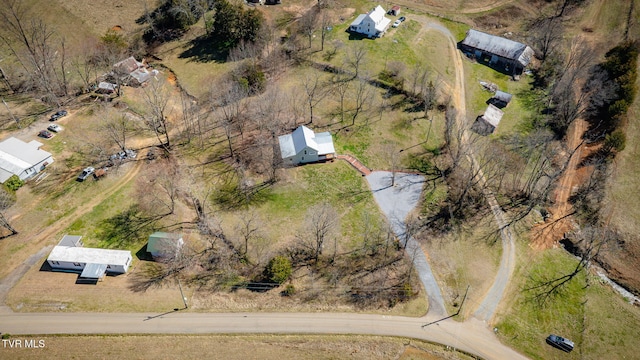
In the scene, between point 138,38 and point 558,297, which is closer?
point 558,297

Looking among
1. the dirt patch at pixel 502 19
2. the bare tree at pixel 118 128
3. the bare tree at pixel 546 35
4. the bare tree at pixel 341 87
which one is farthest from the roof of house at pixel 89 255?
the bare tree at pixel 546 35

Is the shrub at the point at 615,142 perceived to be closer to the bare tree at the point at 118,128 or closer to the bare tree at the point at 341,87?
the bare tree at the point at 341,87

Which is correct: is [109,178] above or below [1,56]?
below

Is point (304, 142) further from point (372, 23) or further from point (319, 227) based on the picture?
point (372, 23)

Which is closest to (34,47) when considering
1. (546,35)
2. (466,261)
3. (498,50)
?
(466,261)

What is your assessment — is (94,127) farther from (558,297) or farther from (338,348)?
(558,297)

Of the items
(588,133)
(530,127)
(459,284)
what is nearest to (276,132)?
(459,284)
